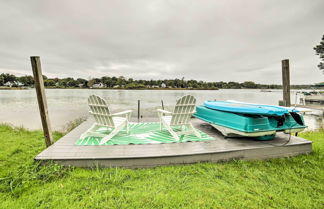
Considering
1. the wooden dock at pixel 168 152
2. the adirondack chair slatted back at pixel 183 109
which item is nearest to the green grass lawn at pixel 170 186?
the wooden dock at pixel 168 152

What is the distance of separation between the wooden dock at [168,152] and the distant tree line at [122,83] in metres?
41.2

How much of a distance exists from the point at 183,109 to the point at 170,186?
174 centimetres

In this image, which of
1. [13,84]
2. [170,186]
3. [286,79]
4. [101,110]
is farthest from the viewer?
[13,84]

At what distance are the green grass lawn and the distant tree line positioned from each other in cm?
4210

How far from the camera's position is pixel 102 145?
2.98 meters

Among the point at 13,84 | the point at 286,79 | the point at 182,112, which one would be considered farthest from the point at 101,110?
the point at 13,84

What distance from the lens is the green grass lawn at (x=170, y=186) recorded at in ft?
5.54

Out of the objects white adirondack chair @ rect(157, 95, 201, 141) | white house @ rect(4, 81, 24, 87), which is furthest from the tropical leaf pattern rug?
white house @ rect(4, 81, 24, 87)

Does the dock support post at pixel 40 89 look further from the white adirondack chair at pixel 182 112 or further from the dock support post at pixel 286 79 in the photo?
the dock support post at pixel 286 79

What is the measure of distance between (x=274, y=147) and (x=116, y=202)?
3034mm

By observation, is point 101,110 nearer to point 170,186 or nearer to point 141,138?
point 141,138

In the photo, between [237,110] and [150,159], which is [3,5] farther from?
[237,110]

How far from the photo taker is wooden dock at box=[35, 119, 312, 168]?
2422mm

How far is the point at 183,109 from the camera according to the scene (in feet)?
11.0
